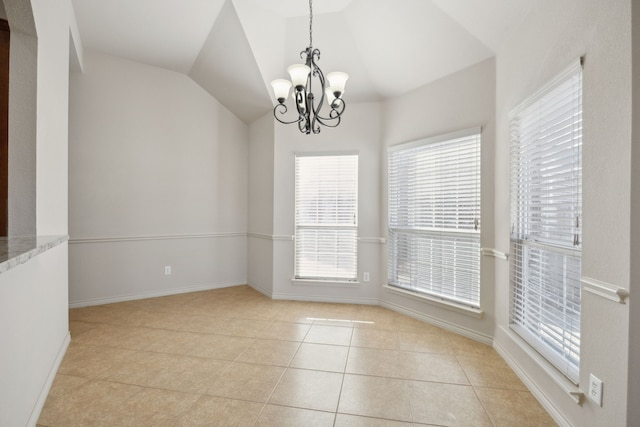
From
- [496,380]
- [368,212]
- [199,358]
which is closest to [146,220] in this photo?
[199,358]

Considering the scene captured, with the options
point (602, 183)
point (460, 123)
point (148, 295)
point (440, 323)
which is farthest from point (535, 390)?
point (148, 295)

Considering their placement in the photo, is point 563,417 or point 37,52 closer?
point 563,417

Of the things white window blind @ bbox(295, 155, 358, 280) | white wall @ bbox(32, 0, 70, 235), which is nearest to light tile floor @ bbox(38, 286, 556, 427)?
white window blind @ bbox(295, 155, 358, 280)

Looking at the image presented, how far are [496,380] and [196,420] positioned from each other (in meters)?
2.04

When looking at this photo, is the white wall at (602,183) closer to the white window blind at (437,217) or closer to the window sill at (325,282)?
the white window blind at (437,217)

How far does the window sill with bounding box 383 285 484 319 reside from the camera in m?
3.15

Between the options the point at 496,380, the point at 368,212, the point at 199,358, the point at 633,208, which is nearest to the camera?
the point at 633,208

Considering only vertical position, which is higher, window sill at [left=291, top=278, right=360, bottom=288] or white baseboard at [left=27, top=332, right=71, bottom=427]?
window sill at [left=291, top=278, right=360, bottom=288]

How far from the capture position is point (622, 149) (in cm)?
149

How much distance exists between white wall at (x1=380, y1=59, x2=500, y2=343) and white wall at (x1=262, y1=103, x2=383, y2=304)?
364 mm

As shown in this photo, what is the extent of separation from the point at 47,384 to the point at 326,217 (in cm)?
311

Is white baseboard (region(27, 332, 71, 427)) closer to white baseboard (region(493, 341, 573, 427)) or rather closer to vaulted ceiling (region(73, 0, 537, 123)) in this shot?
white baseboard (region(493, 341, 573, 427))

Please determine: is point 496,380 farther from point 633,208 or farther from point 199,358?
point 199,358

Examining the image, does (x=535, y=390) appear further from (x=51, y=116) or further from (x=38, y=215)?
(x=51, y=116)
